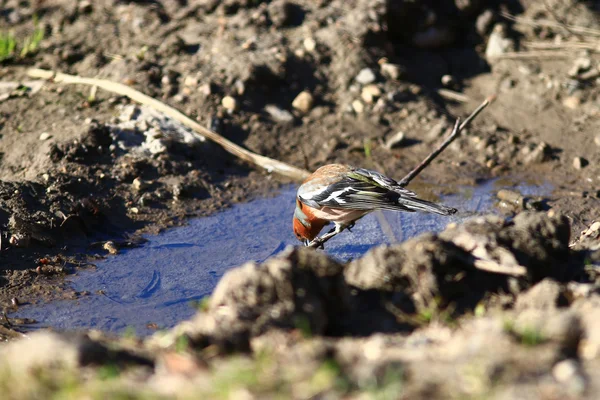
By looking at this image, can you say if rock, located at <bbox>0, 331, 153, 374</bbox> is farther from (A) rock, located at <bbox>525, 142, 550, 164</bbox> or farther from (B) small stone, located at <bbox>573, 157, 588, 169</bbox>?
(B) small stone, located at <bbox>573, 157, 588, 169</bbox>

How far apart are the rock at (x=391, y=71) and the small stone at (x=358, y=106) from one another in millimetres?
522

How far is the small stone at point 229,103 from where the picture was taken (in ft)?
26.1

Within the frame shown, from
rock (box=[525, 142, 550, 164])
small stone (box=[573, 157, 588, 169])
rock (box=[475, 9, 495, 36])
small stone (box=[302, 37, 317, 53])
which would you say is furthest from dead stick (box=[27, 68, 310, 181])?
rock (box=[475, 9, 495, 36])

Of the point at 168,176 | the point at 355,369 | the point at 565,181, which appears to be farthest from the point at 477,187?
the point at 355,369

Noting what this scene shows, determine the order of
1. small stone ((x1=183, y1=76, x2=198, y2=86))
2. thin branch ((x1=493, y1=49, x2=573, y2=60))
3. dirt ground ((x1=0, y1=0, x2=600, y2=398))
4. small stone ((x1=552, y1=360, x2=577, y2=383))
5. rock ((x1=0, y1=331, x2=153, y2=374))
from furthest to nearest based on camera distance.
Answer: thin branch ((x1=493, y1=49, x2=573, y2=60)) < small stone ((x1=183, y1=76, x2=198, y2=86)) < dirt ground ((x1=0, y1=0, x2=600, y2=398)) < rock ((x1=0, y1=331, x2=153, y2=374)) < small stone ((x1=552, y1=360, x2=577, y2=383))

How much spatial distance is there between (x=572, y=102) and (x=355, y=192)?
Result: 10.2ft

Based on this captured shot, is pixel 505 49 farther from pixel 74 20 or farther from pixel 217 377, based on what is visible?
pixel 217 377

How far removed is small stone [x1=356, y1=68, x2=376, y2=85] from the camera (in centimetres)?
829

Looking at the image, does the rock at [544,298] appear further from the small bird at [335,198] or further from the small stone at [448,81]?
the small stone at [448,81]

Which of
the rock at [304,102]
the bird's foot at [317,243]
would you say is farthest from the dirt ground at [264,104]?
the bird's foot at [317,243]

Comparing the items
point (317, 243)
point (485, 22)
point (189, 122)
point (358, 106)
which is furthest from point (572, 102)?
point (189, 122)

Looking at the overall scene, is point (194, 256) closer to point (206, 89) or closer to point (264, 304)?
point (206, 89)

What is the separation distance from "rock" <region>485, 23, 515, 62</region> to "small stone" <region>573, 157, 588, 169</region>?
1.93 metres

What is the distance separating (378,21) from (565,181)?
2.84 meters
